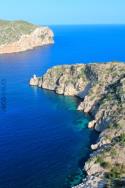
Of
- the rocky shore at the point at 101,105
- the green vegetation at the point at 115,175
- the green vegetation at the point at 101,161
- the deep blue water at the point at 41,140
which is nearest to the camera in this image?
the green vegetation at the point at 115,175

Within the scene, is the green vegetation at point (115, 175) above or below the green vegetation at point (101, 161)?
below

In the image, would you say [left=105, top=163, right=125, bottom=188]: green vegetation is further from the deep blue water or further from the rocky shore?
the deep blue water

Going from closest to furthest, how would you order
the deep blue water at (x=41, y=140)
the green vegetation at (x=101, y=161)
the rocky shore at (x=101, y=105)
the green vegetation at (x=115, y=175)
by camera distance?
the green vegetation at (x=115, y=175), the rocky shore at (x=101, y=105), the deep blue water at (x=41, y=140), the green vegetation at (x=101, y=161)

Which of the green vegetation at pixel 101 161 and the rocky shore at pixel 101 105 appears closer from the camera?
the rocky shore at pixel 101 105

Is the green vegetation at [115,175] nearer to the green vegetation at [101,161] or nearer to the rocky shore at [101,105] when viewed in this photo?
the rocky shore at [101,105]

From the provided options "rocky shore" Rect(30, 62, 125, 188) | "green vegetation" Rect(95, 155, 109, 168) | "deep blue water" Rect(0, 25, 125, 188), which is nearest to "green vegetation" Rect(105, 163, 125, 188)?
"rocky shore" Rect(30, 62, 125, 188)

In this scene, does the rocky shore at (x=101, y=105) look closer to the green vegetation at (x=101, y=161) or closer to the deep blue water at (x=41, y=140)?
the green vegetation at (x=101, y=161)

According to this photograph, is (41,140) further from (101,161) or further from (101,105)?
(101,105)

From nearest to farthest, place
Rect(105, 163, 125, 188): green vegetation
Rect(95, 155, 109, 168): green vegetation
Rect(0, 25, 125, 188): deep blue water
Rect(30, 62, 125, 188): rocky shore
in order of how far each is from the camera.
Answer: Rect(105, 163, 125, 188): green vegetation < Rect(30, 62, 125, 188): rocky shore < Rect(0, 25, 125, 188): deep blue water < Rect(95, 155, 109, 168): green vegetation

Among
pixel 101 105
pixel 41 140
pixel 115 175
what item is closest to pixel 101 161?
pixel 115 175

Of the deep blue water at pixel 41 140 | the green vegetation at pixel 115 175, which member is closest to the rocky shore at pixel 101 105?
the green vegetation at pixel 115 175
